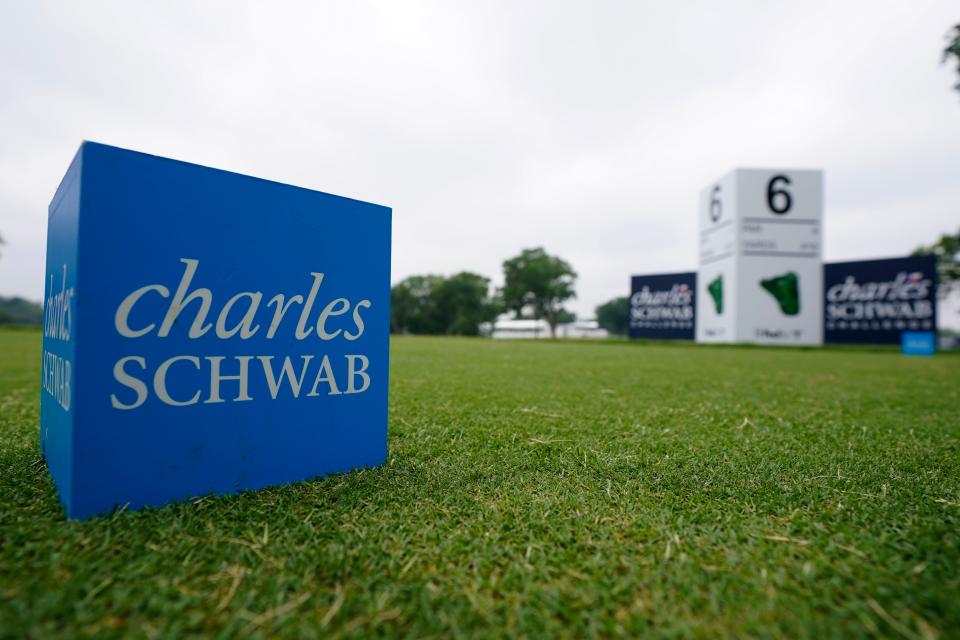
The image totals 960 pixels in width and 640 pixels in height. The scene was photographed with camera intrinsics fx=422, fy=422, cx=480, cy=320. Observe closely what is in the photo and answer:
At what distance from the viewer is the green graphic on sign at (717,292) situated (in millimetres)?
19172

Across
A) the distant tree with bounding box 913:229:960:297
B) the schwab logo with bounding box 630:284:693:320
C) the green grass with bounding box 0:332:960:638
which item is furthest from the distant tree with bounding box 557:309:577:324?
the green grass with bounding box 0:332:960:638

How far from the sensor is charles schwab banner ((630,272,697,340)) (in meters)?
21.3

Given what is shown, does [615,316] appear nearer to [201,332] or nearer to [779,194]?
[779,194]

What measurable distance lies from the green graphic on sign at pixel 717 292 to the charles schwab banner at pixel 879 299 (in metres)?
4.05

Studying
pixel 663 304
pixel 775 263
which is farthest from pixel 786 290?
pixel 663 304

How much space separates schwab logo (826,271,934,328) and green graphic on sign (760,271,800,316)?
Result: 1.50 meters

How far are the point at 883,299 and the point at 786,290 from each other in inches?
144

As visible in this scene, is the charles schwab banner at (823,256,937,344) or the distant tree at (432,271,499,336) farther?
the distant tree at (432,271,499,336)

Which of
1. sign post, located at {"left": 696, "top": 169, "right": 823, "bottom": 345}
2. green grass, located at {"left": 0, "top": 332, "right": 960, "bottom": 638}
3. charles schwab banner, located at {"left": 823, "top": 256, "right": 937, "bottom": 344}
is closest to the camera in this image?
green grass, located at {"left": 0, "top": 332, "right": 960, "bottom": 638}

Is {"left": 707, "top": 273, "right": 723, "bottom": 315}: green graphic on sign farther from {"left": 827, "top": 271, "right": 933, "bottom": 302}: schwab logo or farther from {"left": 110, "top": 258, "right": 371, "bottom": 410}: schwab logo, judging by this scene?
{"left": 110, "top": 258, "right": 371, "bottom": 410}: schwab logo

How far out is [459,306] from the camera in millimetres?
51875

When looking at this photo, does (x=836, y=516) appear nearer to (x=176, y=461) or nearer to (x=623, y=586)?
(x=623, y=586)

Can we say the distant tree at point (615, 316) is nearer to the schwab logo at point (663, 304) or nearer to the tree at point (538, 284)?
the tree at point (538, 284)

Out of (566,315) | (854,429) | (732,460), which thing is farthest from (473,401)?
(566,315)
